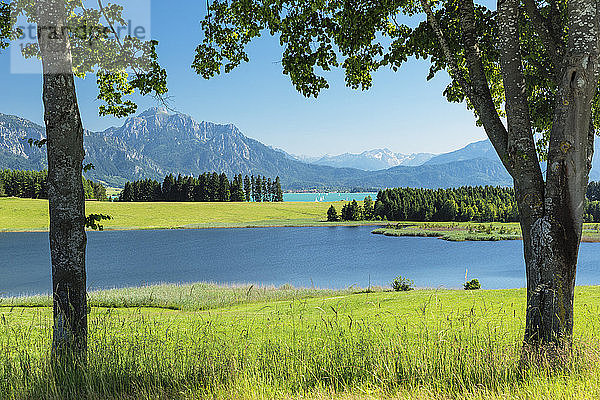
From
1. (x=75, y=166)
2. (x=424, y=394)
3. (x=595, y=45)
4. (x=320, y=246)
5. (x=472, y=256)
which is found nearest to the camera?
(x=424, y=394)

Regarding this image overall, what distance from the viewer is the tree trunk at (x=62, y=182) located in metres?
4.61

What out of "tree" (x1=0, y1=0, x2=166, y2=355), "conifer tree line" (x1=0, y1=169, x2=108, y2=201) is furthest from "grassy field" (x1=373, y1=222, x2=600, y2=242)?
"conifer tree line" (x1=0, y1=169, x2=108, y2=201)

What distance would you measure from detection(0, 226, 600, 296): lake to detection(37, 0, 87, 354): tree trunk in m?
21.8

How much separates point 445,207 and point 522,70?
101505mm

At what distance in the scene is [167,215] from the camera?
96312 mm

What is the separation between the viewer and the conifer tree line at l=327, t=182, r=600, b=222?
331ft

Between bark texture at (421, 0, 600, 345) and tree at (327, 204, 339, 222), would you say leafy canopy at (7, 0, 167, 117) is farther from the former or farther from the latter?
tree at (327, 204, 339, 222)

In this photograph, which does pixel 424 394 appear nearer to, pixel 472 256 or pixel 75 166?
pixel 75 166

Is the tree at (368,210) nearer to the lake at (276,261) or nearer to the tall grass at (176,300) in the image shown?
the lake at (276,261)

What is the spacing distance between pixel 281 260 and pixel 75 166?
141ft

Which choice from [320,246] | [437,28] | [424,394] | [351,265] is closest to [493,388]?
[424,394]

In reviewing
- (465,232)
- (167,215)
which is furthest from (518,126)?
(167,215)

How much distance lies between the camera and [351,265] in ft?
145

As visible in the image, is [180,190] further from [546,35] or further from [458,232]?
[546,35]
